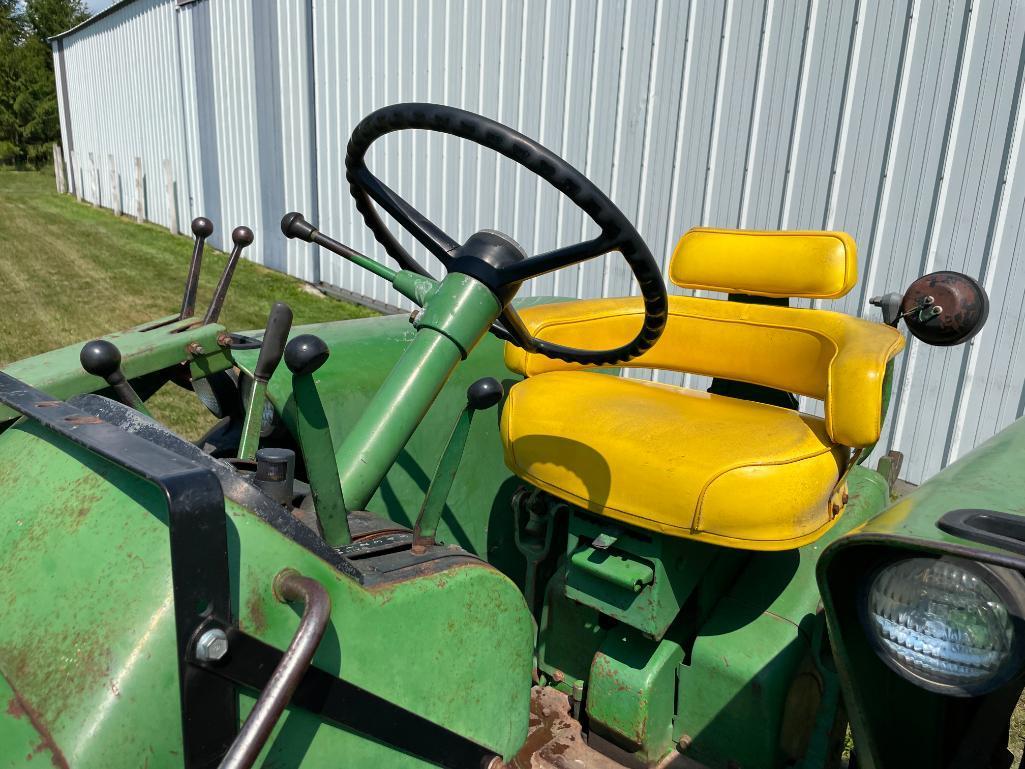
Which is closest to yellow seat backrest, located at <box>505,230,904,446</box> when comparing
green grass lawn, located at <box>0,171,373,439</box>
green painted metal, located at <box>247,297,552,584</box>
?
green painted metal, located at <box>247,297,552,584</box>

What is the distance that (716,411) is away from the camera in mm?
1707

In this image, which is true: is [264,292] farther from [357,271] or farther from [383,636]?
[383,636]

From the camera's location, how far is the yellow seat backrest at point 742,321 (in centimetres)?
178

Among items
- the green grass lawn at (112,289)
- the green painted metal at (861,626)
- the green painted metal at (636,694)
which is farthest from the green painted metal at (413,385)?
the green grass lawn at (112,289)

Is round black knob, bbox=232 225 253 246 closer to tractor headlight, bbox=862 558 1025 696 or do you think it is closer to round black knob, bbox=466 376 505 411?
round black knob, bbox=466 376 505 411

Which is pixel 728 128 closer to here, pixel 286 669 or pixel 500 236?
pixel 500 236

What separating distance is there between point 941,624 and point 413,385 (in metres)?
0.63

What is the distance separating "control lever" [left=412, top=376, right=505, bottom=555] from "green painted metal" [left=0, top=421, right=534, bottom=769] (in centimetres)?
8

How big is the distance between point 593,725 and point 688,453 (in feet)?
1.92

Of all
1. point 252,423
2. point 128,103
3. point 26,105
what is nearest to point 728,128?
point 252,423

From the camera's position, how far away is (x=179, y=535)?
70 centimetres

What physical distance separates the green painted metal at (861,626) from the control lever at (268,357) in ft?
2.25

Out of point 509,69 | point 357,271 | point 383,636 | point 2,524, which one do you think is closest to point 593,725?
point 383,636

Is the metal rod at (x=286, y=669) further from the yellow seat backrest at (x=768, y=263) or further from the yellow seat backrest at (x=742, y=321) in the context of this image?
the yellow seat backrest at (x=768, y=263)
